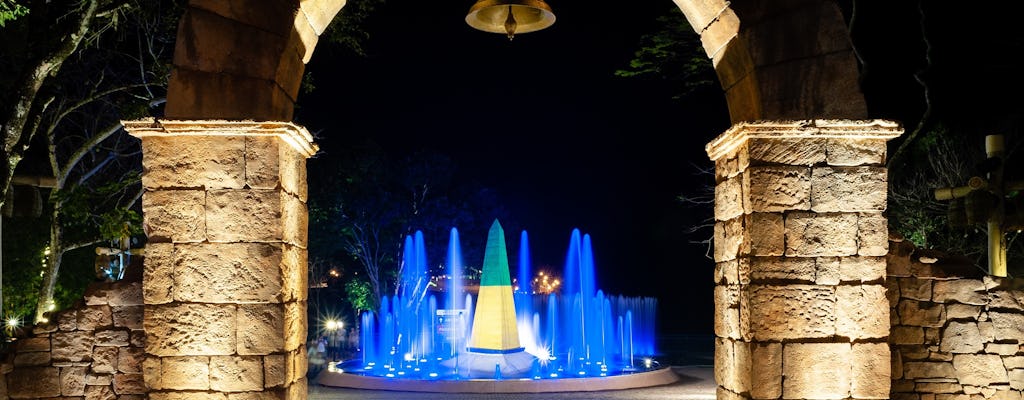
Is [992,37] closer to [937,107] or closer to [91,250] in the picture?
[937,107]

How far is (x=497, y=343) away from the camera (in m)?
16.0

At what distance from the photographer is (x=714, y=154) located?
625 centimetres

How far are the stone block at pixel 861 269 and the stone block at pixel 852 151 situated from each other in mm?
640

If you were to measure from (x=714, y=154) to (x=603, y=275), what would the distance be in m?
27.4

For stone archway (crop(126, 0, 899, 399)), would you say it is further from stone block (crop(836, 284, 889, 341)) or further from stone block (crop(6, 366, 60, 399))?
stone block (crop(6, 366, 60, 399))

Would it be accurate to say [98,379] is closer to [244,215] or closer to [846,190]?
[244,215]

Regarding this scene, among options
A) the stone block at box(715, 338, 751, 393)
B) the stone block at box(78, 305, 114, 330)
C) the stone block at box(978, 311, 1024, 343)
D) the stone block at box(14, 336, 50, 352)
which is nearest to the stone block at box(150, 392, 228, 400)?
the stone block at box(78, 305, 114, 330)

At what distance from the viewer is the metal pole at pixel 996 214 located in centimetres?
639

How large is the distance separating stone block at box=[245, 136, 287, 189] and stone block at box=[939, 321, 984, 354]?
475cm

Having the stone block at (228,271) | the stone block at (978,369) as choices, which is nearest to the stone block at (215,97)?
the stone block at (228,271)

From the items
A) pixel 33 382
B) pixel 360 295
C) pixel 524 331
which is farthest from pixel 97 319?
pixel 360 295

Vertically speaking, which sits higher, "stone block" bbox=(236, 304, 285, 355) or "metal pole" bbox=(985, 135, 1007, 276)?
"metal pole" bbox=(985, 135, 1007, 276)

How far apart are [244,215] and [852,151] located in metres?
4.05

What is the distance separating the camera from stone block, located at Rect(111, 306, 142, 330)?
5.56 metres
